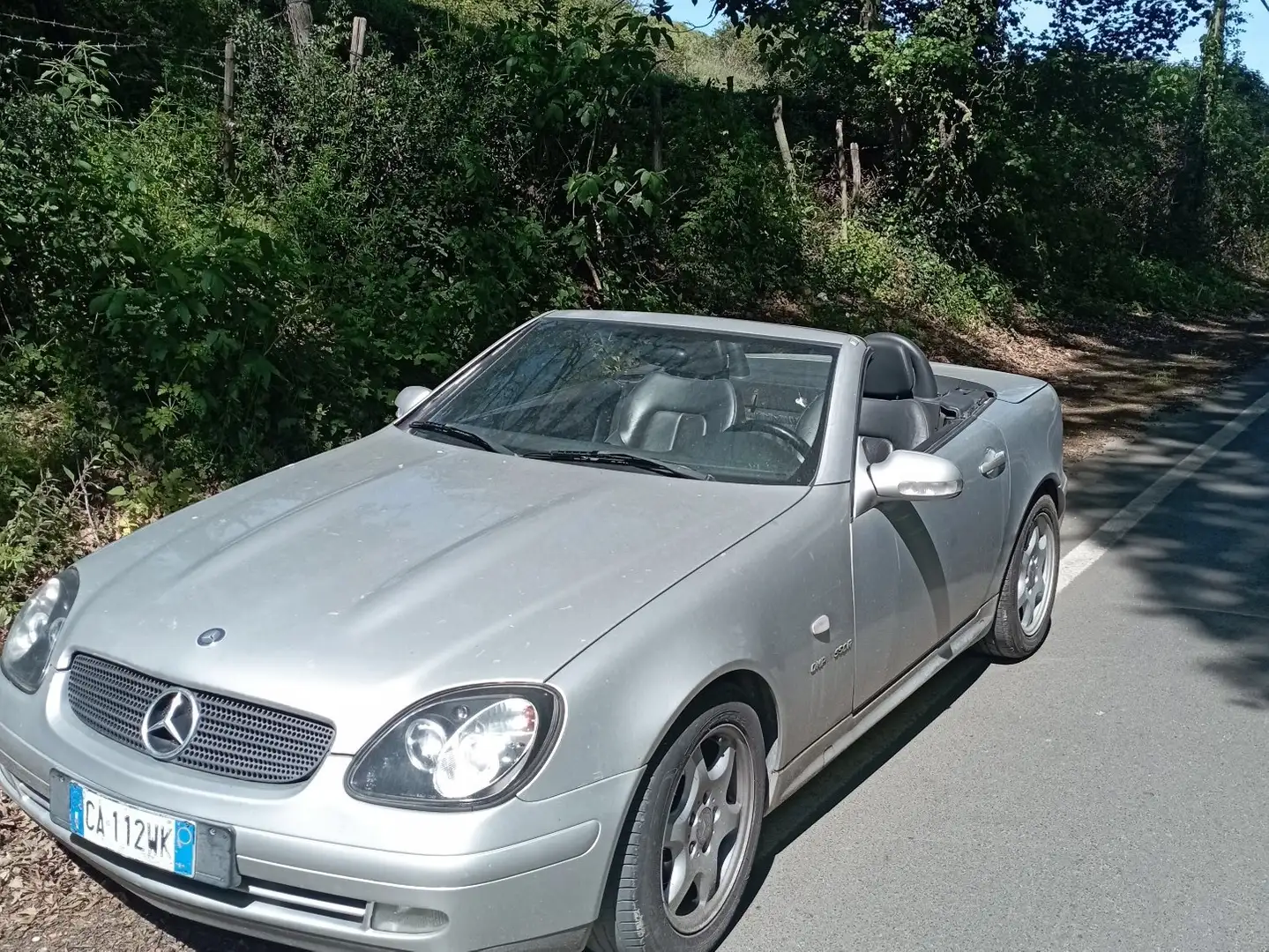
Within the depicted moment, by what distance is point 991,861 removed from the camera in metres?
3.88

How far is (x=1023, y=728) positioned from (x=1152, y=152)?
79.2 ft

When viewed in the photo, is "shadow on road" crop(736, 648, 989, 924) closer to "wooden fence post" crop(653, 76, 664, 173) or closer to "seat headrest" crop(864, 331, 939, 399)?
"seat headrest" crop(864, 331, 939, 399)

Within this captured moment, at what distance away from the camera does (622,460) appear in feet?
13.6

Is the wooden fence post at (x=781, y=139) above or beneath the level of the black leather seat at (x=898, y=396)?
above

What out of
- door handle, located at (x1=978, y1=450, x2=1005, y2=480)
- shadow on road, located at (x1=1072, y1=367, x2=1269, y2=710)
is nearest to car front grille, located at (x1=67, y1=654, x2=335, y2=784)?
door handle, located at (x1=978, y1=450, x2=1005, y2=480)

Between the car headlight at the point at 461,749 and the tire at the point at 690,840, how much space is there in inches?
14.2

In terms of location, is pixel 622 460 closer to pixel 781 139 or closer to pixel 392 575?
pixel 392 575

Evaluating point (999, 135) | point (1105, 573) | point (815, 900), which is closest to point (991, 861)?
point (815, 900)

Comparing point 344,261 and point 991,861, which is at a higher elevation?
point 344,261

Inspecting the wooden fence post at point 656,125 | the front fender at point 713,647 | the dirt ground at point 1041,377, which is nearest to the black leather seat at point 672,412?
the front fender at point 713,647

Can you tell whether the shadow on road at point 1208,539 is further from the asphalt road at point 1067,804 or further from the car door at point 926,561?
the car door at point 926,561

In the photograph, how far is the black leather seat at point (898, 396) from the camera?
489 centimetres

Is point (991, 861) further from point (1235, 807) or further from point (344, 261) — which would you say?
point (344, 261)

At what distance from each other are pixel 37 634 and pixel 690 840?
1773mm
